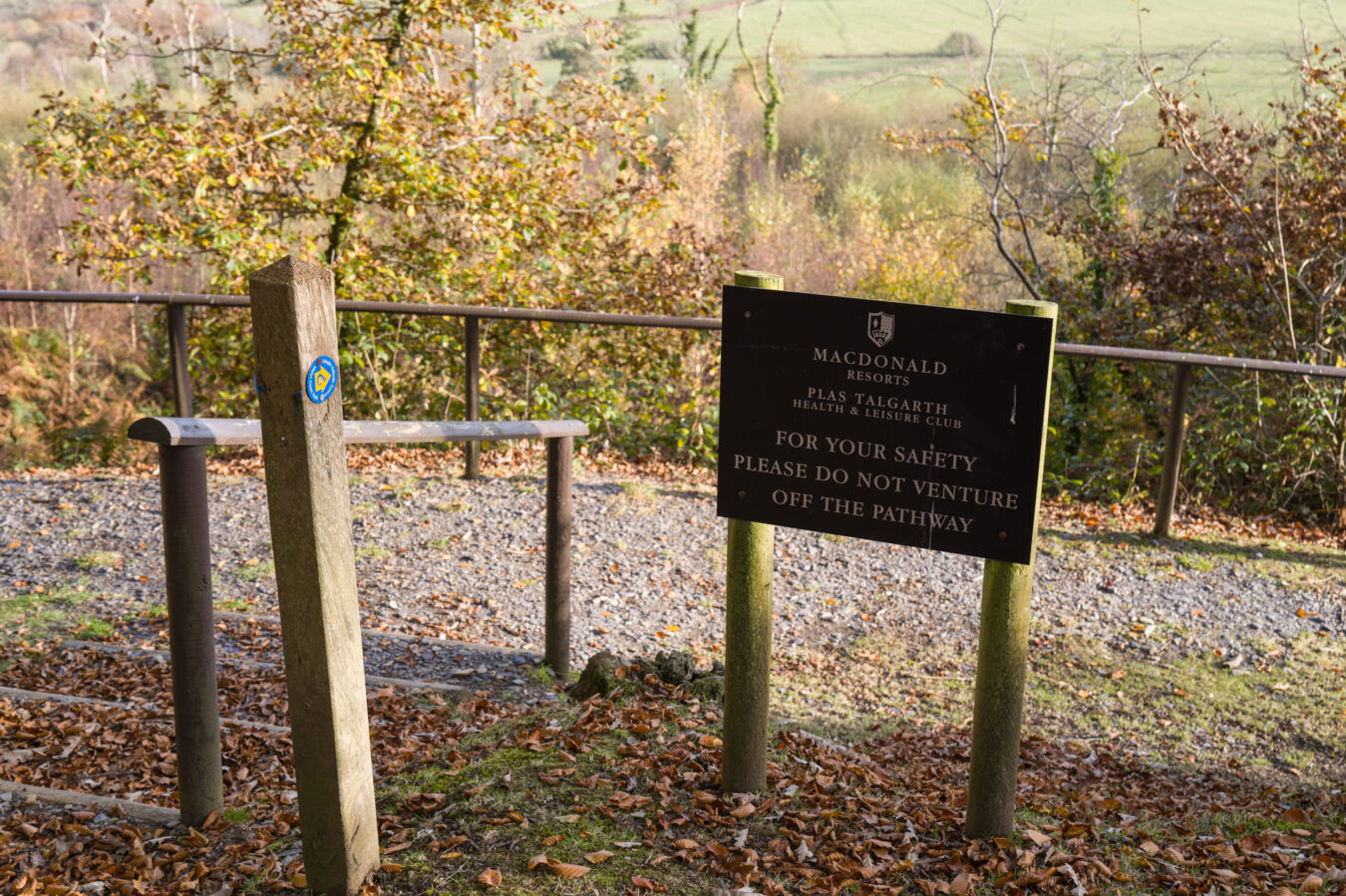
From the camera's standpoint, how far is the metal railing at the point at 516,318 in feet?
21.1

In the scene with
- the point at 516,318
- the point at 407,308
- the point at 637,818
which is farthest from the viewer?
the point at 407,308

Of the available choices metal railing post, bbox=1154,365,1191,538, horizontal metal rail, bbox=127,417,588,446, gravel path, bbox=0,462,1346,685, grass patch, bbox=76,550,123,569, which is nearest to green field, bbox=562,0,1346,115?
metal railing post, bbox=1154,365,1191,538

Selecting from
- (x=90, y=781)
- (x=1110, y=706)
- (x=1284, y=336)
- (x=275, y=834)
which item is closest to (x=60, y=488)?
(x=90, y=781)

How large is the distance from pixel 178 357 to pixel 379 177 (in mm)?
2647

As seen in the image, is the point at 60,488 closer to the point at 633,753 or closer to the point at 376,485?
the point at 376,485

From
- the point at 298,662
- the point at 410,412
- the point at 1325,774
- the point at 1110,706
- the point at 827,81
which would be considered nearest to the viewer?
the point at 298,662

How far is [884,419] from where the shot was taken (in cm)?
288

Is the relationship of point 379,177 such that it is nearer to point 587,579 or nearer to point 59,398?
point 587,579

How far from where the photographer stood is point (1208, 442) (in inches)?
313

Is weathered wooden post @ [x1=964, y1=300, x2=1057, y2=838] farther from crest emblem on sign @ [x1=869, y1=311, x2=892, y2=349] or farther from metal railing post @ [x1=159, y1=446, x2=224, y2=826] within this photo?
metal railing post @ [x1=159, y1=446, x2=224, y2=826]

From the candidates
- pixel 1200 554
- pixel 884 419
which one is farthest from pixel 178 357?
pixel 1200 554

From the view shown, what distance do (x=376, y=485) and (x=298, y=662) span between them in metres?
4.97

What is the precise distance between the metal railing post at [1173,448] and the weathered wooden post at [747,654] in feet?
14.5

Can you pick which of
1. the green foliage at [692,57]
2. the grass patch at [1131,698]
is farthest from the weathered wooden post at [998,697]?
the green foliage at [692,57]
